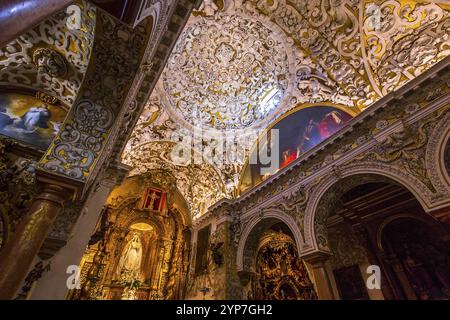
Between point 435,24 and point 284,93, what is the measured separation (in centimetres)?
424

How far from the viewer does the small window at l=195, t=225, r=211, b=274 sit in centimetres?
942

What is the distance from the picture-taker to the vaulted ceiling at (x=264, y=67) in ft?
17.8

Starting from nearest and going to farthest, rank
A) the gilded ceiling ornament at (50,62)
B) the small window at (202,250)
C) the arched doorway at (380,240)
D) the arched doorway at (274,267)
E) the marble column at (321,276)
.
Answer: the gilded ceiling ornament at (50,62)
the marble column at (321,276)
the arched doorway at (380,240)
the arched doorway at (274,267)
the small window at (202,250)

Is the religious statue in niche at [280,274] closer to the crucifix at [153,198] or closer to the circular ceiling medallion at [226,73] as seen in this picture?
the circular ceiling medallion at [226,73]

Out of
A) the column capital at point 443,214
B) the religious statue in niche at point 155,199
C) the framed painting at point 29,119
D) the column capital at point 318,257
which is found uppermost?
the religious statue in niche at point 155,199

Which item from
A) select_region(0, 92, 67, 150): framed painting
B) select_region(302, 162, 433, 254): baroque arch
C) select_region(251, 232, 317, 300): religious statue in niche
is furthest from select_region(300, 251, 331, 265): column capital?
A: select_region(0, 92, 67, 150): framed painting

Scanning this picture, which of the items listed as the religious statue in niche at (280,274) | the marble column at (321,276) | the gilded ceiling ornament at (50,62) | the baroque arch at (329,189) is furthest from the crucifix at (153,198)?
the marble column at (321,276)

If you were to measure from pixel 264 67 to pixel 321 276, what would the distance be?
A: 709 centimetres

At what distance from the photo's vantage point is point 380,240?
7.74 metres

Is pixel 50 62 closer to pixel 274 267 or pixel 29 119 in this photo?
pixel 29 119

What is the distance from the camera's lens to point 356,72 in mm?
6305

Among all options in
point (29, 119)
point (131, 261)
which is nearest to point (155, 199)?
point (131, 261)

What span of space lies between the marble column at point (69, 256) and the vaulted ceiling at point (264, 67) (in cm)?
328

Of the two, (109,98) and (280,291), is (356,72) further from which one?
(280,291)
